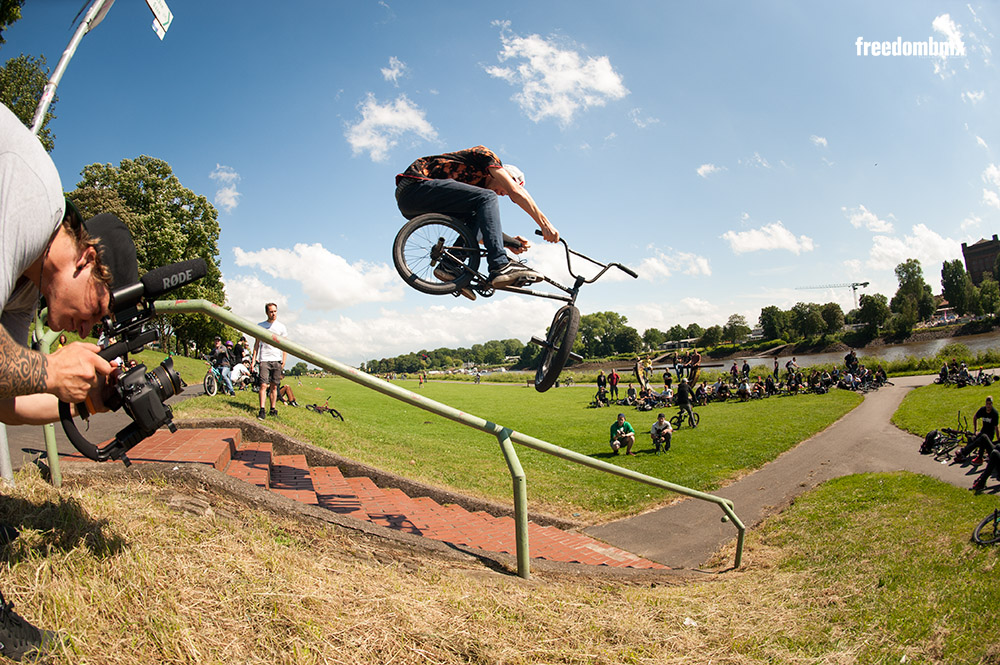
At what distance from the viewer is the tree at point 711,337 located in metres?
83.2

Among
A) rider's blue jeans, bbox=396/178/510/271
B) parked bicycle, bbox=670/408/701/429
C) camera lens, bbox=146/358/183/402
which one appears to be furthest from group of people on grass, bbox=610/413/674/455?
camera lens, bbox=146/358/183/402

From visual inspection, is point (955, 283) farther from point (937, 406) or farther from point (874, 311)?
point (937, 406)

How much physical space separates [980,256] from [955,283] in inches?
1685

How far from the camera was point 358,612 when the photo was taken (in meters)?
2.28

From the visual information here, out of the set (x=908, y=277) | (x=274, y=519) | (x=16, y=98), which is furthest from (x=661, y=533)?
(x=908, y=277)

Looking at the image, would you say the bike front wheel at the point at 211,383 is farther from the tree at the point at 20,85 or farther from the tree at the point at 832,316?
the tree at the point at 832,316

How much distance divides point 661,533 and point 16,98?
2614cm

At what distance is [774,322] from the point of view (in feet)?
275

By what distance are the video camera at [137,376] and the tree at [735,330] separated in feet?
295

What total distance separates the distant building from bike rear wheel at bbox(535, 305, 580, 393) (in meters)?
160

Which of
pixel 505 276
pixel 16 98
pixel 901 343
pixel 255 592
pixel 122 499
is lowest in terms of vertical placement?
pixel 901 343

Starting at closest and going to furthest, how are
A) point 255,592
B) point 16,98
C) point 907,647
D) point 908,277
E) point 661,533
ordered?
point 255,592 → point 907,647 → point 661,533 → point 16,98 → point 908,277

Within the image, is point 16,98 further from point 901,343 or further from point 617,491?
point 901,343

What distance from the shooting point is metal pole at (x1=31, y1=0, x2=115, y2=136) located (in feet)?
17.1
